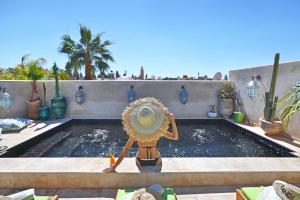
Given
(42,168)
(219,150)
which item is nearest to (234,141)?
(219,150)

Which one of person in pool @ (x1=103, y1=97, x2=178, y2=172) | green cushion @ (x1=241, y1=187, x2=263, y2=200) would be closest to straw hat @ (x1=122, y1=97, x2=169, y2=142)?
person in pool @ (x1=103, y1=97, x2=178, y2=172)

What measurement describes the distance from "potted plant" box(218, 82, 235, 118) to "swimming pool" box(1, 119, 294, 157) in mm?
981

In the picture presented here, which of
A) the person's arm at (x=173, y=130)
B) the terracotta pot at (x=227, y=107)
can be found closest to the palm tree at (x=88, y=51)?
the terracotta pot at (x=227, y=107)

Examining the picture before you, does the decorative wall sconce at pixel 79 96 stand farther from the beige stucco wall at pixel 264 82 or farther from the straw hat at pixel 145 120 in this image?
the beige stucco wall at pixel 264 82

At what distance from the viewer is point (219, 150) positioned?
5684 millimetres

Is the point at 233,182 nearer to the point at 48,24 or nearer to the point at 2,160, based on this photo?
the point at 2,160

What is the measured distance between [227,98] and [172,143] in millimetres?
4622

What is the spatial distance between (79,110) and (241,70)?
25.9ft

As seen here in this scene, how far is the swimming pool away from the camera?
17.7 feet

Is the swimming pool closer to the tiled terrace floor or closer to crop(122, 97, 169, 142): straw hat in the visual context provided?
the tiled terrace floor

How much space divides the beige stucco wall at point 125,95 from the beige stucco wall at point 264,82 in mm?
1215

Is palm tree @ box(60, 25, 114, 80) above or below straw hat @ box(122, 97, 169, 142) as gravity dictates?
above

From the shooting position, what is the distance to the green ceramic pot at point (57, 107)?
8922 mm

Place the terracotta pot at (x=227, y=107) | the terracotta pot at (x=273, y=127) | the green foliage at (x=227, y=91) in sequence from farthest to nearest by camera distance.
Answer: the green foliage at (x=227, y=91), the terracotta pot at (x=227, y=107), the terracotta pot at (x=273, y=127)
